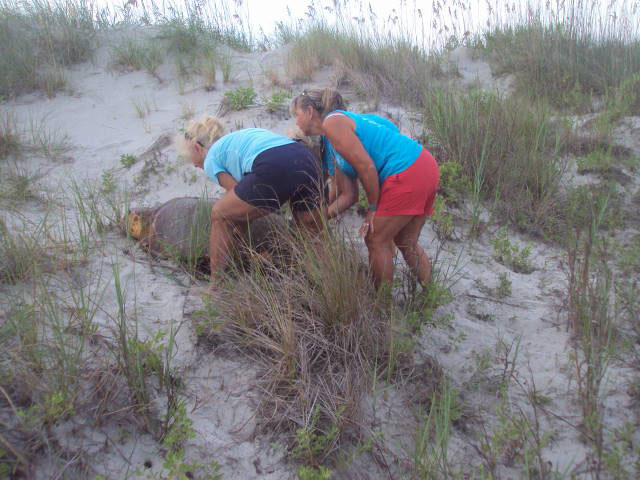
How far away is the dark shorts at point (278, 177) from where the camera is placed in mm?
3037

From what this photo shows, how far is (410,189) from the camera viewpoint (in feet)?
9.58

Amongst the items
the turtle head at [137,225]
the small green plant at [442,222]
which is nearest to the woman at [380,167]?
the small green plant at [442,222]

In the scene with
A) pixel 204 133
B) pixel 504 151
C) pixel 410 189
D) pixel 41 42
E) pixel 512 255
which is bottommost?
pixel 512 255

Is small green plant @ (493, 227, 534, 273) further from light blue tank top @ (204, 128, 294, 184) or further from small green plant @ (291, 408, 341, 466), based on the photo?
small green plant @ (291, 408, 341, 466)

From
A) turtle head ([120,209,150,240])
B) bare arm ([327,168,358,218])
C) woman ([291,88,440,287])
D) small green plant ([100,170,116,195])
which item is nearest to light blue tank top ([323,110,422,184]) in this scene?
woman ([291,88,440,287])

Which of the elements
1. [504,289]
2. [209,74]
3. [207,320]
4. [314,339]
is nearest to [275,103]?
[209,74]

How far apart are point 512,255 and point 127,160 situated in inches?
173

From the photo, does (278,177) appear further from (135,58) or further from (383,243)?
(135,58)

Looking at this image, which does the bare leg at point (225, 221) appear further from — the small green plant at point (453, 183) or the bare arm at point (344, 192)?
the small green plant at point (453, 183)

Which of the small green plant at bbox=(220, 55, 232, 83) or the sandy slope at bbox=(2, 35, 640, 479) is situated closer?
the sandy slope at bbox=(2, 35, 640, 479)

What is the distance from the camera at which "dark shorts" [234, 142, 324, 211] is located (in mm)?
3037

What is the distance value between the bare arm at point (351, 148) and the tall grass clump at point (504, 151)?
205 cm

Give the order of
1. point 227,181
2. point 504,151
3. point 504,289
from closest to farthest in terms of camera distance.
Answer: point 227,181
point 504,289
point 504,151

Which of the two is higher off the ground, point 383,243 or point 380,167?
point 380,167
